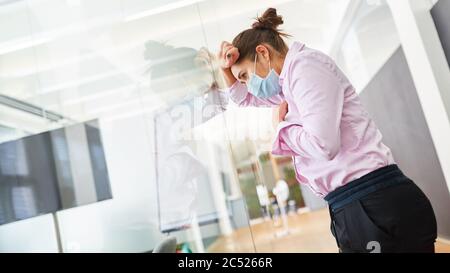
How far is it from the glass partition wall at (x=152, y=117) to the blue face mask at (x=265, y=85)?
11.6 inches

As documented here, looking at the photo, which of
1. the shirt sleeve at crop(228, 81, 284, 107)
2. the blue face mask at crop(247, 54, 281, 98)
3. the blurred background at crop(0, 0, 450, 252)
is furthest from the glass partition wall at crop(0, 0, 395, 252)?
the blue face mask at crop(247, 54, 281, 98)

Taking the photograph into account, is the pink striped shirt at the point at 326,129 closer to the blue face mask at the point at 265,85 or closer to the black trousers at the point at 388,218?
the black trousers at the point at 388,218

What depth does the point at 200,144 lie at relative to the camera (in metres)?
1.77

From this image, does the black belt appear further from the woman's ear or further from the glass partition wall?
the glass partition wall

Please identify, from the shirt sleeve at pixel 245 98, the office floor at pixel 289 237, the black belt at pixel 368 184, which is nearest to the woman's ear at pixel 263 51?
the shirt sleeve at pixel 245 98

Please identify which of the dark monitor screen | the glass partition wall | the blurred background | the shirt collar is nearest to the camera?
the shirt collar

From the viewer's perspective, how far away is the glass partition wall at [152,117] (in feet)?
5.49

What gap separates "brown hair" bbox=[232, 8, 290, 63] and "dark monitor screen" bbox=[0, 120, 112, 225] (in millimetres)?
1138

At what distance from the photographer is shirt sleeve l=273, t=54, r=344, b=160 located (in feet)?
2.77

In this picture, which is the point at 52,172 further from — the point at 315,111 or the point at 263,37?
the point at 315,111

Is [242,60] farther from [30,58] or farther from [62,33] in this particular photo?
[30,58]

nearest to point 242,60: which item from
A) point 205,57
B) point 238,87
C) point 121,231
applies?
point 238,87

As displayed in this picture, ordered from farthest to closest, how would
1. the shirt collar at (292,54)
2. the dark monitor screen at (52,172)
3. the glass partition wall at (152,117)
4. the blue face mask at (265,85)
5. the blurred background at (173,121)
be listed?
the dark monitor screen at (52,172)
the glass partition wall at (152,117)
the blurred background at (173,121)
the blue face mask at (265,85)
the shirt collar at (292,54)

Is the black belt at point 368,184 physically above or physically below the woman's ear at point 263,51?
below
